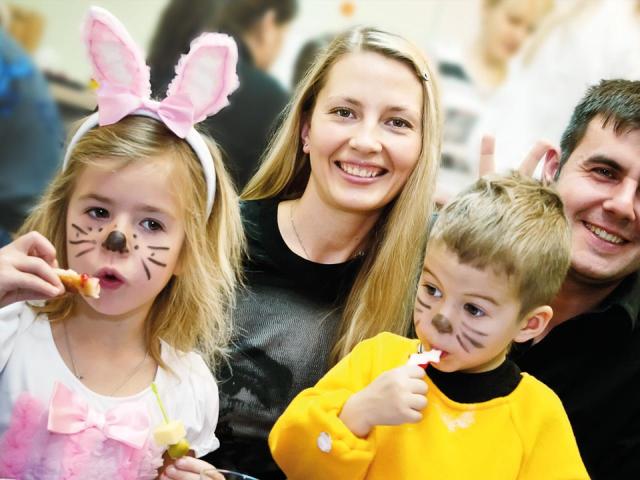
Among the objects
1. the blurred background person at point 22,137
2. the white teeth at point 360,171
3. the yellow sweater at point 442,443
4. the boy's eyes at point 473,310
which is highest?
the white teeth at point 360,171

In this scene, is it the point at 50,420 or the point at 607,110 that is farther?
the point at 607,110

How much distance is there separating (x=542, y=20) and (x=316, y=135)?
2.31 meters

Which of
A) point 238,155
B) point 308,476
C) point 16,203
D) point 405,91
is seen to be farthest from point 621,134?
point 16,203

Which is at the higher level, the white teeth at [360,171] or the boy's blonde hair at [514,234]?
the boy's blonde hair at [514,234]

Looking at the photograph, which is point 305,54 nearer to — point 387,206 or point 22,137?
point 22,137

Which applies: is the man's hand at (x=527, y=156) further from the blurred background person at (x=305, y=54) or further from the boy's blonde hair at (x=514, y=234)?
the blurred background person at (x=305, y=54)

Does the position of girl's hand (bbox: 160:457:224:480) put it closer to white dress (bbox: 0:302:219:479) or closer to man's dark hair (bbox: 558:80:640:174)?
white dress (bbox: 0:302:219:479)

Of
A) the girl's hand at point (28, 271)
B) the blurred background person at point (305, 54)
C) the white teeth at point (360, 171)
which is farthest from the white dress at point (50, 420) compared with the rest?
the blurred background person at point (305, 54)

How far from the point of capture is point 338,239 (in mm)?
1816

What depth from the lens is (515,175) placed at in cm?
135

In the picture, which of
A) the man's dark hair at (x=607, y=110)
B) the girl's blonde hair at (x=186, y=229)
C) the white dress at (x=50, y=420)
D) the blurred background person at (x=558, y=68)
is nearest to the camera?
the white dress at (x=50, y=420)

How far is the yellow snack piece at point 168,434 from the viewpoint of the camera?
129cm

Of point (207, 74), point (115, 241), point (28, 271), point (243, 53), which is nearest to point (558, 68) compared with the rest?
point (243, 53)

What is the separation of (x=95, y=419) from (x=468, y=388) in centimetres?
60
